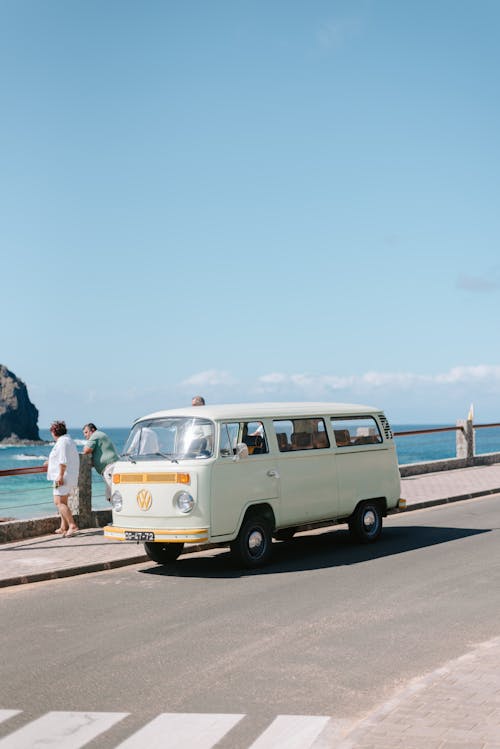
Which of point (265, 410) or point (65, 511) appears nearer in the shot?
point (265, 410)

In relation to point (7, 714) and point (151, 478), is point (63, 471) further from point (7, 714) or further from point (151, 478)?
point (7, 714)

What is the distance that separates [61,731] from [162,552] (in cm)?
683

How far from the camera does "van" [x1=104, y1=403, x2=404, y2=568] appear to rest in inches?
456

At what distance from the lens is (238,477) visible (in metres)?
11.9

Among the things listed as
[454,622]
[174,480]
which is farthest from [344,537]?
[454,622]

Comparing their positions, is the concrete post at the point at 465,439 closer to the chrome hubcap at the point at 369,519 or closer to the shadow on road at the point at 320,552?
the shadow on road at the point at 320,552

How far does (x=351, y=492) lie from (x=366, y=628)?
5.14 metres

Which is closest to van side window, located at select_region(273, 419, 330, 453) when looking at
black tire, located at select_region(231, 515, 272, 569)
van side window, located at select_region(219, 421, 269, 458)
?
van side window, located at select_region(219, 421, 269, 458)

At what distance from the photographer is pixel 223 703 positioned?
21.1ft

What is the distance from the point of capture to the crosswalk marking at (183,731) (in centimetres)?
565

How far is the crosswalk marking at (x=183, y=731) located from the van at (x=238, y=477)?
528 centimetres

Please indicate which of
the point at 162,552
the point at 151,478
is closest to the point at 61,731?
the point at 151,478

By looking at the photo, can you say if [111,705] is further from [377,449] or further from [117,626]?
[377,449]

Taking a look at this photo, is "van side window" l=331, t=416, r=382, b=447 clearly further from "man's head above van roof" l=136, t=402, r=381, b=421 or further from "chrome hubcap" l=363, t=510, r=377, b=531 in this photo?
"chrome hubcap" l=363, t=510, r=377, b=531
